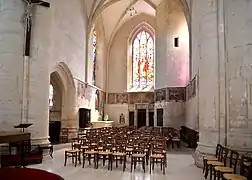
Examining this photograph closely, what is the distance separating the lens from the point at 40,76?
418 inches

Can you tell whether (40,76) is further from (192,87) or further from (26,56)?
(192,87)

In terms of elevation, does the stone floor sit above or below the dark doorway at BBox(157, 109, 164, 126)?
Answer: below

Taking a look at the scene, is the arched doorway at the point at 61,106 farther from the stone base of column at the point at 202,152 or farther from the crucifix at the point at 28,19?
the stone base of column at the point at 202,152

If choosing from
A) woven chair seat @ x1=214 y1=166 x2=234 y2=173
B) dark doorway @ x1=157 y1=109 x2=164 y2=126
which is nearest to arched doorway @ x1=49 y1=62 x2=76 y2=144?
dark doorway @ x1=157 y1=109 x2=164 y2=126

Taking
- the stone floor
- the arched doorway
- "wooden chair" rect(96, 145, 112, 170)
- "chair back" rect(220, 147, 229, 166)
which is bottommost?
the stone floor

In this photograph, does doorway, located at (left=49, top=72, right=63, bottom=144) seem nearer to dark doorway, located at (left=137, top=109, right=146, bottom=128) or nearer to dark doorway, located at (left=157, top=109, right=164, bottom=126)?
dark doorway, located at (left=157, top=109, right=164, bottom=126)

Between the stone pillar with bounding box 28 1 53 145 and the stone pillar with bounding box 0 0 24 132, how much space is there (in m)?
0.48

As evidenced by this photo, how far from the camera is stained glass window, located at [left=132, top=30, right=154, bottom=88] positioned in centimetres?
2556

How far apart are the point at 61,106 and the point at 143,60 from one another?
11992 mm

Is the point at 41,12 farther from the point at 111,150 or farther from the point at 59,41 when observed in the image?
the point at 111,150

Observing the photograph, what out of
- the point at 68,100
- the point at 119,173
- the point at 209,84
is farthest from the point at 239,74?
the point at 68,100

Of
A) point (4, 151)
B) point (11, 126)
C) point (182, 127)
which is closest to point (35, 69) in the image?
point (11, 126)

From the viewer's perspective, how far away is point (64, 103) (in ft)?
53.2

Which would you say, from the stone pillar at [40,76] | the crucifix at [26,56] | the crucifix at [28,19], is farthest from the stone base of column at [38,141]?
the crucifix at [28,19]
